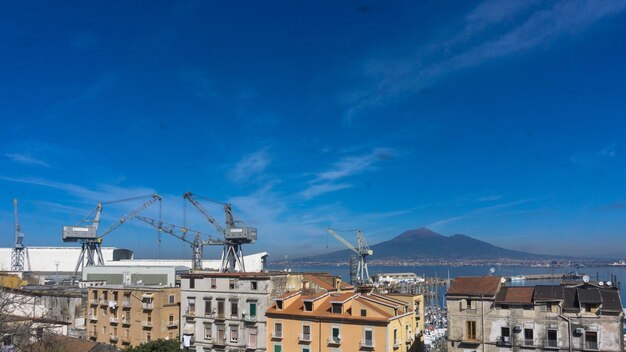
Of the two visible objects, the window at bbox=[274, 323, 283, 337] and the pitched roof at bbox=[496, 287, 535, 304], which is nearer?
the pitched roof at bbox=[496, 287, 535, 304]

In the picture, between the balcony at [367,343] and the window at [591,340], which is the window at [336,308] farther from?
the window at [591,340]

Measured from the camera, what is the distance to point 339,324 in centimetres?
4547

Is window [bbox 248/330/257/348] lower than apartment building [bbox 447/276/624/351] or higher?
lower

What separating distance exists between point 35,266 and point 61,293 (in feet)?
283

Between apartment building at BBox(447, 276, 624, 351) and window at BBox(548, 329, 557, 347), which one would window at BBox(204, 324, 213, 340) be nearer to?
apartment building at BBox(447, 276, 624, 351)

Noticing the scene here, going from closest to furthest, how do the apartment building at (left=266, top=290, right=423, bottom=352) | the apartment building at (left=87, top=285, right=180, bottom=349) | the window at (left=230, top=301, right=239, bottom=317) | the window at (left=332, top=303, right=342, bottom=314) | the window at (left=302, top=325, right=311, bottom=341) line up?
the apartment building at (left=266, top=290, right=423, bottom=352)
the window at (left=332, top=303, right=342, bottom=314)
the window at (left=302, top=325, right=311, bottom=341)
the window at (left=230, top=301, right=239, bottom=317)
the apartment building at (left=87, top=285, right=180, bottom=349)

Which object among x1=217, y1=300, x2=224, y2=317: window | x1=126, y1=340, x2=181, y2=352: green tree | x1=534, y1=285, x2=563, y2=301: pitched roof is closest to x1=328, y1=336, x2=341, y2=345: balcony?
x1=217, y1=300, x2=224, y2=317: window

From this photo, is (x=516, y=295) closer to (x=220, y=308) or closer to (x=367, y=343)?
(x=367, y=343)

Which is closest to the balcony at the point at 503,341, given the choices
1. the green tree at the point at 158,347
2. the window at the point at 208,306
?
the window at the point at 208,306

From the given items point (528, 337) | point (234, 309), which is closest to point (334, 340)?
point (234, 309)

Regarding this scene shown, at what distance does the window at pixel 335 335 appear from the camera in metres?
45.3

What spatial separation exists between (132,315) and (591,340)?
1770 inches

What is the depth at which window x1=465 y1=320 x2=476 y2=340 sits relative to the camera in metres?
40.6

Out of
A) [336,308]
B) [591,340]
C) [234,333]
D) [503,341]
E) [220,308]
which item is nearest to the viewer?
[591,340]
